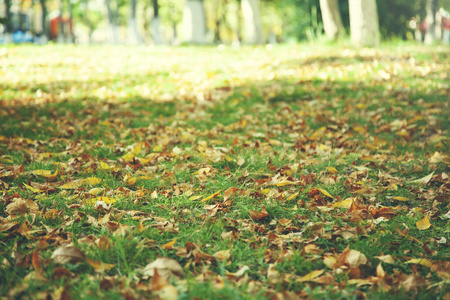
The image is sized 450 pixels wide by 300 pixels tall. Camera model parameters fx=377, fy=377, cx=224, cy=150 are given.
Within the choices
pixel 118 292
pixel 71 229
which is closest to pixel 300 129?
pixel 71 229

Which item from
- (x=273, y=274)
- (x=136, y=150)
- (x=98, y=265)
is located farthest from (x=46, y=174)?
(x=273, y=274)

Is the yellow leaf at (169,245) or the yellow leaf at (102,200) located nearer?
the yellow leaf at (169,245)

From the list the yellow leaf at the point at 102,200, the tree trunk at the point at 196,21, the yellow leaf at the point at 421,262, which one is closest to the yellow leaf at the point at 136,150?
the yellow leaf at the point at 102,200

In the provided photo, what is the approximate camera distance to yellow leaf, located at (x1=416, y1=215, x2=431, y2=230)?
8.23ft

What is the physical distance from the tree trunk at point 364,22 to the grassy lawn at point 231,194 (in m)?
4.28

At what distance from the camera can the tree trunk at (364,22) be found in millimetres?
10625

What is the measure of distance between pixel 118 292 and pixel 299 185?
177cm

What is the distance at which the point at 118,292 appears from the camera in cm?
183

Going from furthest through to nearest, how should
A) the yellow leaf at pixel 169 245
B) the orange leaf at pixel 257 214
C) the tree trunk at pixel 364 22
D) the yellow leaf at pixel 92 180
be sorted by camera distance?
the tree trunk at pixel 364 22 < the yellow leaf at pixel 92 180 < the orange leaf at pixel 257 214 < the yellow leaf at pixel 169 245

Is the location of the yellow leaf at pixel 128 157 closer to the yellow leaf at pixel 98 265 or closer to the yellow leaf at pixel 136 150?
the yellow leaf at pixel 136 150

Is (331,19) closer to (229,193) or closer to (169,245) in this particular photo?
(229,193)

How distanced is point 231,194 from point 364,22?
31.5ft

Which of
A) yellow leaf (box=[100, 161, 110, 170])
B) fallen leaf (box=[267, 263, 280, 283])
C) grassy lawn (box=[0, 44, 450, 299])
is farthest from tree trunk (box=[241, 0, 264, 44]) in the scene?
fallen leaf (box=[267, 263, 280, 283])

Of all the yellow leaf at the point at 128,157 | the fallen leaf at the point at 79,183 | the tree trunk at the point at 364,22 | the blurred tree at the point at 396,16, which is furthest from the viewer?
the blurred tree at the point at 396,16
